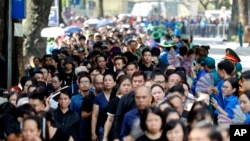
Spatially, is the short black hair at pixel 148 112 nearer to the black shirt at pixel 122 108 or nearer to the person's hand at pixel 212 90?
the black shirt at pixel 122 108

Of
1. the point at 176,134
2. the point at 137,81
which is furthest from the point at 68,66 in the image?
the point at 176,134

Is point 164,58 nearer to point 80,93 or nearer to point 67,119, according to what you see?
point 80,93

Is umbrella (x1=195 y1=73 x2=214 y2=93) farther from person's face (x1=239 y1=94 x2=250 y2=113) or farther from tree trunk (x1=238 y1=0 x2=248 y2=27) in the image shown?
tree trunk (x1=238 y1=0 x2=248 y2=27)

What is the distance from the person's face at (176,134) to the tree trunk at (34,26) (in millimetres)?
19046

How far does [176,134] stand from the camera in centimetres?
905

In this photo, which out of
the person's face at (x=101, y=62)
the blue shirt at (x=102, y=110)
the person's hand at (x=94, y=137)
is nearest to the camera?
the blue shirt at (x=102, y=110)

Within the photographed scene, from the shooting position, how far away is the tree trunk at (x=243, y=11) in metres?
51.4

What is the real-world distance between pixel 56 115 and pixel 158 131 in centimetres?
332

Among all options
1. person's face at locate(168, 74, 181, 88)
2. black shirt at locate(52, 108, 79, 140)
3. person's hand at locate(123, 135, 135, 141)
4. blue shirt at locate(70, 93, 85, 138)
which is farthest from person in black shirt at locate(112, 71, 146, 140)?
blue shirt at locate(70, 93, 85, 138)

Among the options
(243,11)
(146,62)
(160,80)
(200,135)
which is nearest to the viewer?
(200,135)

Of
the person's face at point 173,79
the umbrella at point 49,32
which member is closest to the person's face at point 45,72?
the person's face at point 173,79

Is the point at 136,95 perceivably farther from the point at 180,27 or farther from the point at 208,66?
the point at 180,27

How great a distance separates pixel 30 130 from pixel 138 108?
209 cm

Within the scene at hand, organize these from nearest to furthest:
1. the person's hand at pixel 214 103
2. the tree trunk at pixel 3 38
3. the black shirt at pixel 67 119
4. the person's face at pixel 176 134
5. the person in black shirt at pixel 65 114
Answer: the person's face at pixel 176 134 → the black shirt at pixel 67 119 → the person in black shirt at pixel 65 114 → the person's hand at pixel 214 103 → the tree trunk at pixel 3 38
